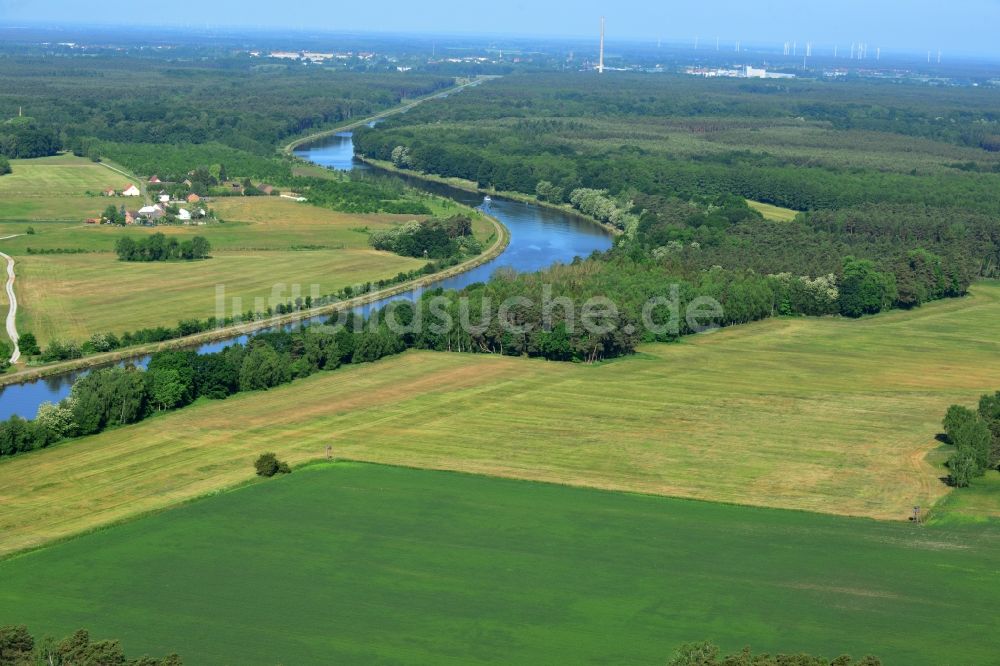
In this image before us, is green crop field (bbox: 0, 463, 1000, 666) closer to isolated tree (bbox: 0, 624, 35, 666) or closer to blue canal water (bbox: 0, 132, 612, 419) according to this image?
isolated tree (bbox: 0, 624, 35, 666)

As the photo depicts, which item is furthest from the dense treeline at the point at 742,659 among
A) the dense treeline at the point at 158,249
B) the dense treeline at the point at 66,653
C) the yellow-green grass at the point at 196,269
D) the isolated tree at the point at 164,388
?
the dense treeline at the point at 158,249

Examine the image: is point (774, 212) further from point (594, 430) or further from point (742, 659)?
point (742, 659)

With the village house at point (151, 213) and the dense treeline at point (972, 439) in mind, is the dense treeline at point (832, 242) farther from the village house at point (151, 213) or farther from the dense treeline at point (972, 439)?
the village house at point (151, 213)

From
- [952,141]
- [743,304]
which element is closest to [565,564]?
[743,304]

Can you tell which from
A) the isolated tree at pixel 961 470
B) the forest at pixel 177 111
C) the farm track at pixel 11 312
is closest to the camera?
the isolated tree at pixel 961 470

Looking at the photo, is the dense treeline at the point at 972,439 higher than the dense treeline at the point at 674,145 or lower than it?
higher

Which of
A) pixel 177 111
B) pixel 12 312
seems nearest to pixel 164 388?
pixel 12 312

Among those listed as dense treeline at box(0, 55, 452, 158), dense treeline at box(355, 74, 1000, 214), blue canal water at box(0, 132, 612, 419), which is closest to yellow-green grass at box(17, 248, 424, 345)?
blue canal water at box(0, 132, 612, 419)

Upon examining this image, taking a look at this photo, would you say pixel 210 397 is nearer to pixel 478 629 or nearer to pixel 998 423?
pixel 478 629
